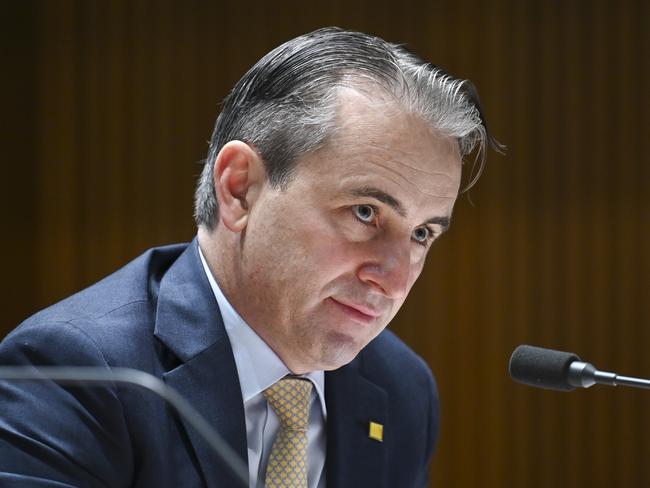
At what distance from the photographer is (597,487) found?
12.1 ft

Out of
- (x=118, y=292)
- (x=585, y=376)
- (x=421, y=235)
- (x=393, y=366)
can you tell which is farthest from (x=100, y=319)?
(x=585, y=376)

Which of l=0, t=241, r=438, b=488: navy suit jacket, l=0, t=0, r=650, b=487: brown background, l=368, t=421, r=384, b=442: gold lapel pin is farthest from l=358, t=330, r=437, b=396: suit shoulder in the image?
l=0, t=0, r=650, b=487: brown background

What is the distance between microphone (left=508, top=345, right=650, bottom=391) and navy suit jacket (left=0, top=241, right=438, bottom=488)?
45 cm

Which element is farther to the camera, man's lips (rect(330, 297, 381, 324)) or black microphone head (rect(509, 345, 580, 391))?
man's lips (rect(330, 297, 381, 324))

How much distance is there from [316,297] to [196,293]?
0.26 meters

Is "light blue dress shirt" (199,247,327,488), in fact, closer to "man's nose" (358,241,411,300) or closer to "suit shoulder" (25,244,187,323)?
"suit shoulder" (25,244,187,323)

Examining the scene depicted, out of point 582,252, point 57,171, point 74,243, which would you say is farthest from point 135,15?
point 582,252

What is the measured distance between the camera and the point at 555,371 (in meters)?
1.62

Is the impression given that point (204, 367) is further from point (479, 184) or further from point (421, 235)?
point (479, 184)

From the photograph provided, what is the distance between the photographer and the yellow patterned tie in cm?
178

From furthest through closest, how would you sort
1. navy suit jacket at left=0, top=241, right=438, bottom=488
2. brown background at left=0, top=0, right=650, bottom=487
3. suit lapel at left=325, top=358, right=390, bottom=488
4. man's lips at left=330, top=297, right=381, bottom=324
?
brown background at left=0, top=0, right=650, bottom=487
suit lapel at left=325, top=358, right=390, bottom=488
man's lips at left=330, top=297, right=381, bottom=324
navy suit jacket at left=0, top=241, right=438, bottom=488

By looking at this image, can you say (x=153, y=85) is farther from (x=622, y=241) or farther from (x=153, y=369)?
(x=153, y=369)

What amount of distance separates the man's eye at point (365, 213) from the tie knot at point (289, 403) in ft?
1.19

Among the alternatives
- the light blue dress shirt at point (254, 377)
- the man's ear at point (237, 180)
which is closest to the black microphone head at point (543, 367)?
the light blue dress shirt at point (254, 377)
